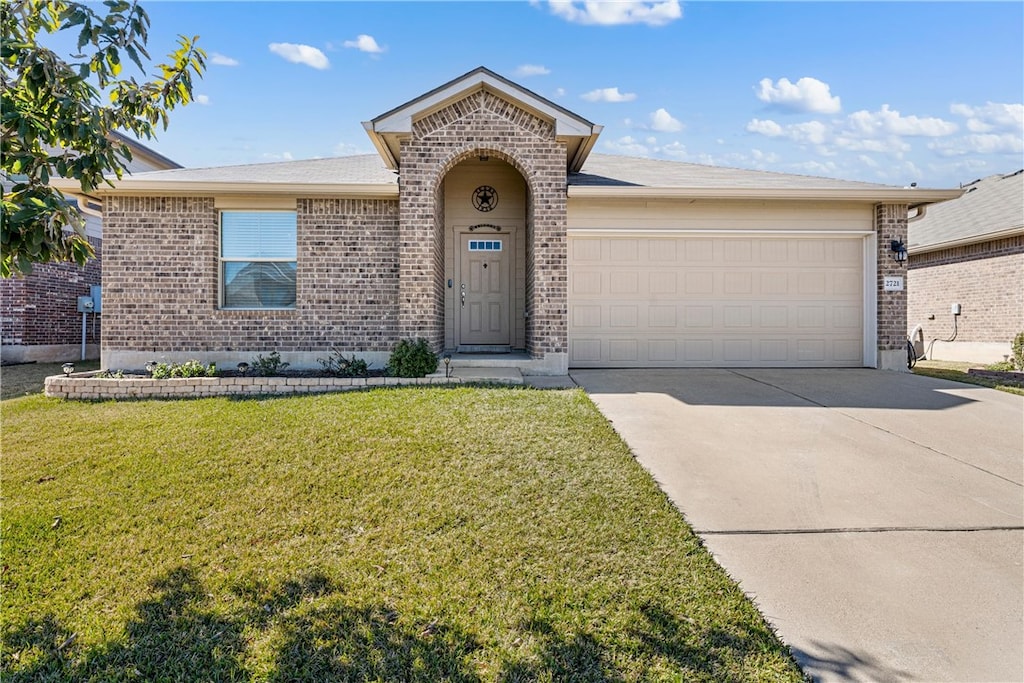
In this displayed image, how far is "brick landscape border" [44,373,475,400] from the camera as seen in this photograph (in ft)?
23.5

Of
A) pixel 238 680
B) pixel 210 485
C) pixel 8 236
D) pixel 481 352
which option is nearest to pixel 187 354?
pixel 481 352

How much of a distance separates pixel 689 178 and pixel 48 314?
14676 millimetres

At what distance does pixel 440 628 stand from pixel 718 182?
941cm

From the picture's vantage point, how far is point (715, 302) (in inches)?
379

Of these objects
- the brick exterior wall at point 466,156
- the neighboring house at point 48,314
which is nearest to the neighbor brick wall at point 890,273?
the brick exterior wall at point 466,156

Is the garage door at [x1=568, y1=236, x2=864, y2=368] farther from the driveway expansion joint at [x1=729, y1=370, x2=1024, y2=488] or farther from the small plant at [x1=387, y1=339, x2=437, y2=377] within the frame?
the small plant at [x1=387, y1=339, x2=437, y2=377]

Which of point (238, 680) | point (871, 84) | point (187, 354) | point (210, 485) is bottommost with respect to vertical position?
point (238, 680)

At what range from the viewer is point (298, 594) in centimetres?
263

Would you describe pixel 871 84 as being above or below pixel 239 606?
above

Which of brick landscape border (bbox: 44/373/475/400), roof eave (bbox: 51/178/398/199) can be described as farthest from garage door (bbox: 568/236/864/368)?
roof eave (bbox: 51/178/398/199)

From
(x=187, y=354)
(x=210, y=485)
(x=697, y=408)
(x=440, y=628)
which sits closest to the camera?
(x=440, y=628)

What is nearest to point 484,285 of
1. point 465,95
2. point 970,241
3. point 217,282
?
point 465,95

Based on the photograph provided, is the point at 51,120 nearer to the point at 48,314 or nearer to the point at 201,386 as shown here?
the point at 201,386

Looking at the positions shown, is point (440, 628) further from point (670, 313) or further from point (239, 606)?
point (670, 313)
